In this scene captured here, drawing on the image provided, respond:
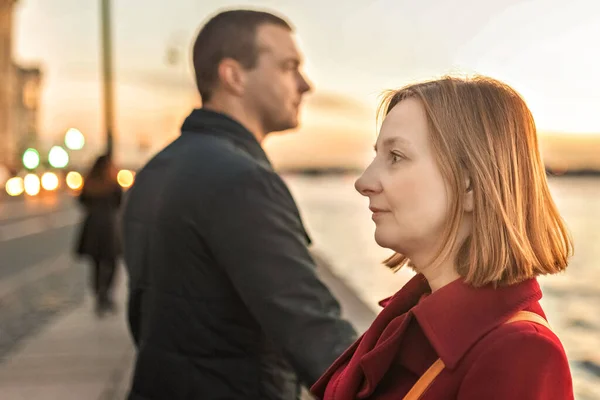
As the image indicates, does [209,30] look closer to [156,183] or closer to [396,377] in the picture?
[156,183]

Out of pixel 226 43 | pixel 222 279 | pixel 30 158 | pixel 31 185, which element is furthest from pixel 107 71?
pixel 222 279

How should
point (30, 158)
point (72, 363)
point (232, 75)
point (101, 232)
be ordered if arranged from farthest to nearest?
1. point (30, 158)
2. point (101, 232)
3. point (72, 363)
4. point (232, 75)

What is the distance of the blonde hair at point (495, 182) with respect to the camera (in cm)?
135

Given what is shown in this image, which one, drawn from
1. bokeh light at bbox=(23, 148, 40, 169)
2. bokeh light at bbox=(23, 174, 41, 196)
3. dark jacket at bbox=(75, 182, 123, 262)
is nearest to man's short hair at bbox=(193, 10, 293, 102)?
dark jacket at bbox=(75, 182, 123, 262)

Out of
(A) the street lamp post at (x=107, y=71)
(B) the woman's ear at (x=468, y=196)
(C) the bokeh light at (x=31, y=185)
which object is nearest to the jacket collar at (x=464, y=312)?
(B) the woman's ear at (x=468, y=196)

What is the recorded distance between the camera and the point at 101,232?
1038 cm

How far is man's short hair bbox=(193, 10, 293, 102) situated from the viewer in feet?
8.45

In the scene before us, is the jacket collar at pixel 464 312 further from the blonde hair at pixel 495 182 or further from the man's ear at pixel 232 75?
the man's ear at pixel 232 75

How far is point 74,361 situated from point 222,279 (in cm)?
572

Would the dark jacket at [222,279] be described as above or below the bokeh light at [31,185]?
above

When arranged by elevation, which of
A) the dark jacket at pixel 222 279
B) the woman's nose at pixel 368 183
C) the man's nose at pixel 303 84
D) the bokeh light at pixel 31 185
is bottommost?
the bokeh light at pixel 31 185

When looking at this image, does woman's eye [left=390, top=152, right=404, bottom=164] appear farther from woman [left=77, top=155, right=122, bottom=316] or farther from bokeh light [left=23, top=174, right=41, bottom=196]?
bokeh light [left=23, top=174, right=41, bottom=196]

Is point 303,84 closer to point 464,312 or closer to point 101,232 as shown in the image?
point 464,312

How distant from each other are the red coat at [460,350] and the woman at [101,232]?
9.10 meters
